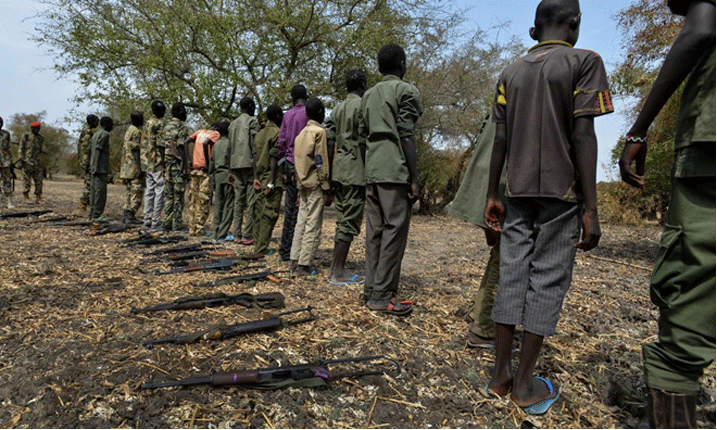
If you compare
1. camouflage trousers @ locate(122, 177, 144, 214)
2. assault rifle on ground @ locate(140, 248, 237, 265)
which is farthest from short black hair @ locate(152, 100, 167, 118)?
assault rifle on ground @ locate(140, 248, 237, 265)

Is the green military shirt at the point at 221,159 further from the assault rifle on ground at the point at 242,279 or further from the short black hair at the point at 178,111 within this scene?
the assault rifle on ground at the point at 242,279

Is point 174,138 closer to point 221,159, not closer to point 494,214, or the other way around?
point 221,159

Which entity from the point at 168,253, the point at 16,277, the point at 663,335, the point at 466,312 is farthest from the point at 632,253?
the point at 16,277

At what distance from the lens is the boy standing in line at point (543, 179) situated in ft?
6.38

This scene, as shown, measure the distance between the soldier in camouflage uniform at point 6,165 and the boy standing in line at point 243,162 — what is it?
7239 mm

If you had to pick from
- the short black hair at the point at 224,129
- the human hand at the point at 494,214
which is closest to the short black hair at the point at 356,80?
the human hand at the point at 494,214

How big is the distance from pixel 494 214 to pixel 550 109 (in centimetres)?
65

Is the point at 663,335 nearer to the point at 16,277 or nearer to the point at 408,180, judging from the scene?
the point at 408,180

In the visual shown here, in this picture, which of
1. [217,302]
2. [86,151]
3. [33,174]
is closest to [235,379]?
[217,302]

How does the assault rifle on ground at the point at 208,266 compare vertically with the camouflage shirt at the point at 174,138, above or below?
below

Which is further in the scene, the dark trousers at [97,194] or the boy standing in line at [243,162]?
the dark trousers at [97,194]

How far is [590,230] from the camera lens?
1.95 metres

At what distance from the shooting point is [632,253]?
733 centimetres

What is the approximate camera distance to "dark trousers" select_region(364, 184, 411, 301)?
3391 mm
